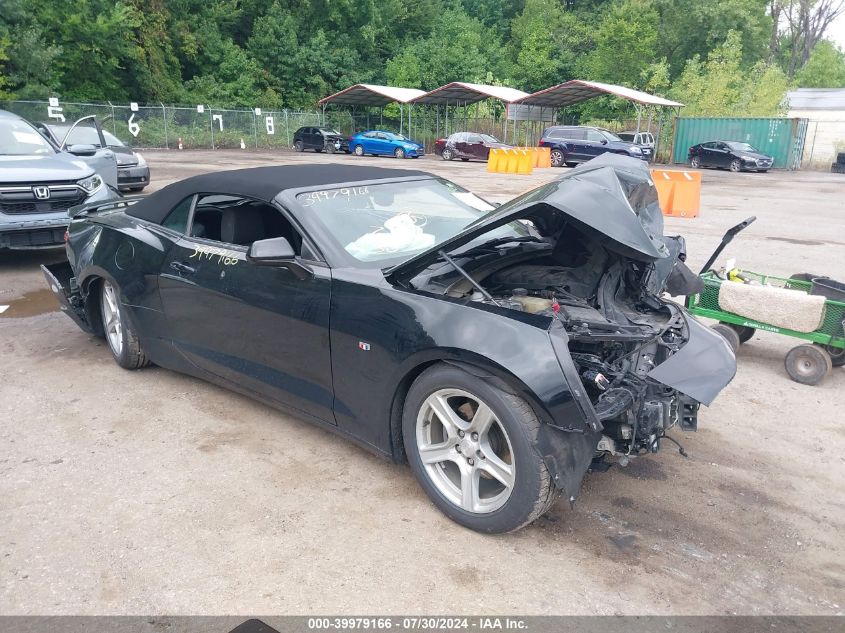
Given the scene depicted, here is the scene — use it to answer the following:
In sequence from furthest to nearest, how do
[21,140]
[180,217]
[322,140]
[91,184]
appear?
[322,140]
[21,140]
[91,184]
[180,217]

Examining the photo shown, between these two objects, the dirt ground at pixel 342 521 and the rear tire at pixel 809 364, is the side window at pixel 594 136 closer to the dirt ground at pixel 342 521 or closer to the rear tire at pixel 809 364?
the rear tire at pixel 809 364

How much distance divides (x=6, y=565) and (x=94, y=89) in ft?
129

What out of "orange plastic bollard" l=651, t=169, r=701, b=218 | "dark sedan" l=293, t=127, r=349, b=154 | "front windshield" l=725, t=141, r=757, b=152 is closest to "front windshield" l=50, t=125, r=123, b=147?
"orange plastic bollard" l=651, t=169, r=701, b=218

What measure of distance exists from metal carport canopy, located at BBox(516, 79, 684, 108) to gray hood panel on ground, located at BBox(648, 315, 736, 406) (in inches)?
1199

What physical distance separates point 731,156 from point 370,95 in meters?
20.8

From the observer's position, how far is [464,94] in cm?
3750

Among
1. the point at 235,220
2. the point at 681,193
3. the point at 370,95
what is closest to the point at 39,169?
the point at 235,220

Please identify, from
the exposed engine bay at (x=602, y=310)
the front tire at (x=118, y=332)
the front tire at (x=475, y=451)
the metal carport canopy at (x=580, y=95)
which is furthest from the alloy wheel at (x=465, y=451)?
the metal carport canopy at (x=580, y=95)

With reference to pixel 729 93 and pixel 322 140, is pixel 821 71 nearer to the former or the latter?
pixel 729 93

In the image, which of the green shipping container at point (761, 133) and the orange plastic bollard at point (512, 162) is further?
the green shipping container at point (761, 133)

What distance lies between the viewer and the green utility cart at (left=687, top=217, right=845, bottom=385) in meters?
5.12

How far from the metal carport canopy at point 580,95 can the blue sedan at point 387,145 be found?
678 cm

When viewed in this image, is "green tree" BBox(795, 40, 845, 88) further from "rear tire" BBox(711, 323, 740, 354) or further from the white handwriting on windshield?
the white handwriting on windshield

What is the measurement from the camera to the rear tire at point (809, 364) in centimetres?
518
